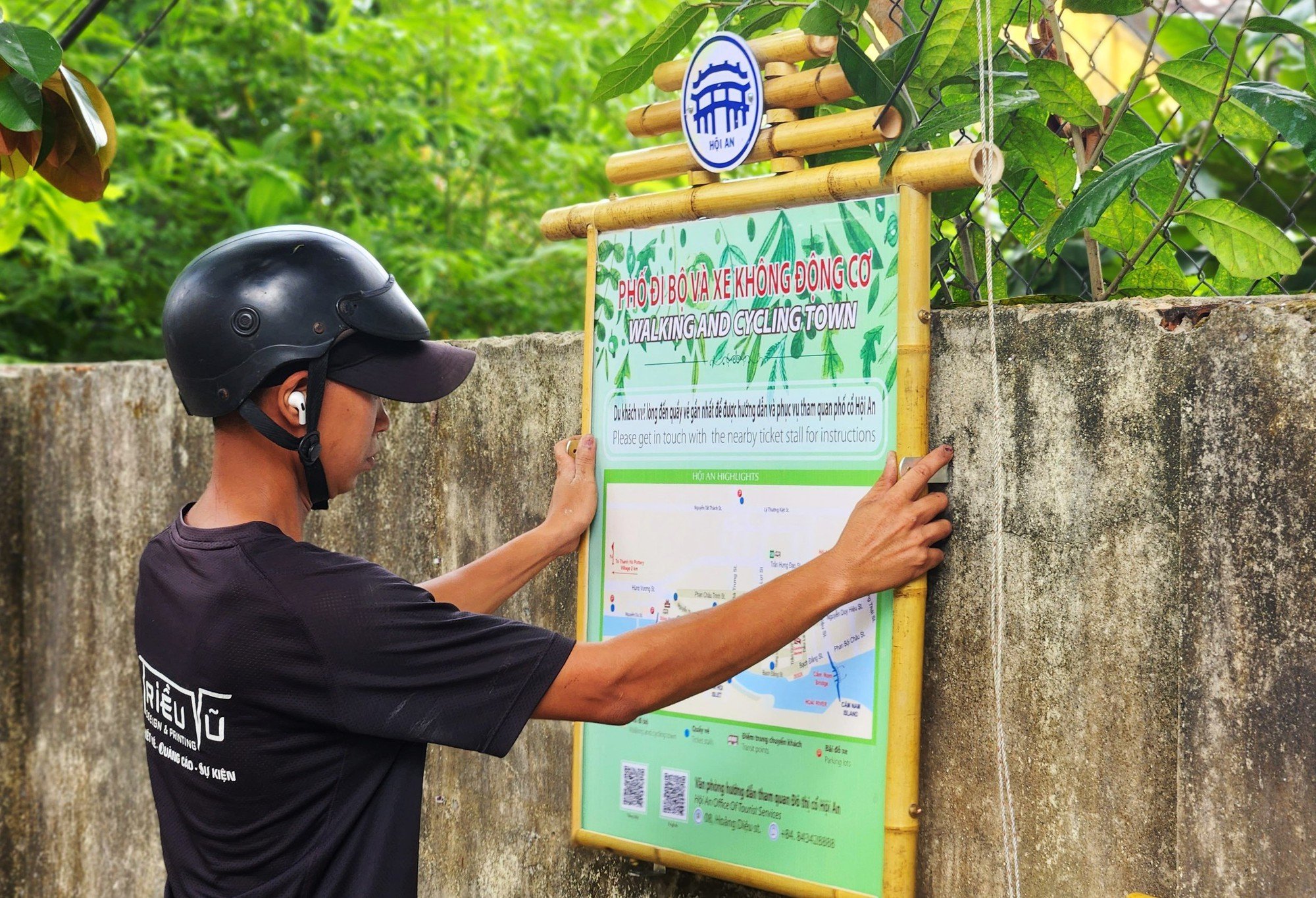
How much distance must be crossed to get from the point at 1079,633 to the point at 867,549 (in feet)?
1.16

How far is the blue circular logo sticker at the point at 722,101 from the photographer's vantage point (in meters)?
2.12

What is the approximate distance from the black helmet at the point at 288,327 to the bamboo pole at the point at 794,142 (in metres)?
0.55

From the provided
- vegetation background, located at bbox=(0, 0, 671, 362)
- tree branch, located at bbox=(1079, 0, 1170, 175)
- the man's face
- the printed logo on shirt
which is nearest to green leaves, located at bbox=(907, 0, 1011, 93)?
tree branch, located at bbox=(1079, 0, 1170, 175)

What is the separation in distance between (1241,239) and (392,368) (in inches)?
55.0

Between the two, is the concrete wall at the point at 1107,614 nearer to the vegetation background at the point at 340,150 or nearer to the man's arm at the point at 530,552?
the man's arm at the point at 530,552

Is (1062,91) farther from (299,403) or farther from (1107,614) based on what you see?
(299,403)

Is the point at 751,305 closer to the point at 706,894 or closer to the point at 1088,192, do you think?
the point at 1088,192

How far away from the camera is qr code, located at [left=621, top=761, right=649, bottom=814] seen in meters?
2.29

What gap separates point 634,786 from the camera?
2.31 meters

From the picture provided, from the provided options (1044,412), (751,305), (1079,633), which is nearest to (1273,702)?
(1079,633)

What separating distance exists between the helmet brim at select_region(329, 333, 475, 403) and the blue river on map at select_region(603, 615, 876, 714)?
2.40ft

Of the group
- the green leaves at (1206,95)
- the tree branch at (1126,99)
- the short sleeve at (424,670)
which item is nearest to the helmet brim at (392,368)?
the short sleeve at (424,670)

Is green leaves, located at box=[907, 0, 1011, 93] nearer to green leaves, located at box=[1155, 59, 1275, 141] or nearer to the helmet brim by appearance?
green leaves, located at box=[1155, 59, 1275, 141]

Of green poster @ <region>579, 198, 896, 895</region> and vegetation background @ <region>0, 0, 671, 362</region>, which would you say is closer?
green poster @ <region>579, 198, 896, 895</region>
